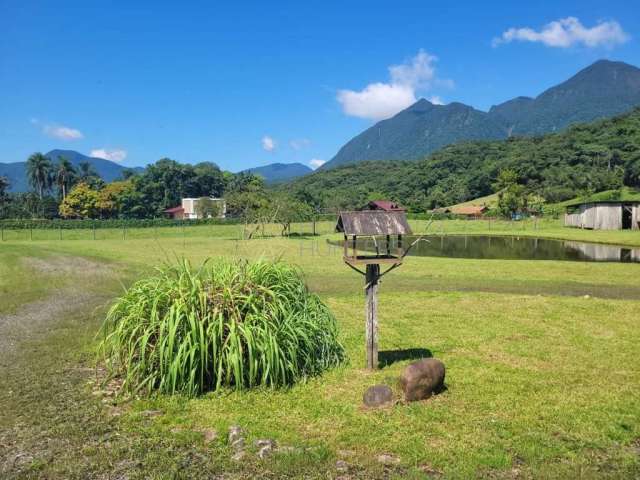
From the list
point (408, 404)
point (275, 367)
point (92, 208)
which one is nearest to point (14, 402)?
point (275, 367)

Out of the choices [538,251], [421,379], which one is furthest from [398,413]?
[538,251]

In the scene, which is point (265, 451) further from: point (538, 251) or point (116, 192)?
point (116, 192)

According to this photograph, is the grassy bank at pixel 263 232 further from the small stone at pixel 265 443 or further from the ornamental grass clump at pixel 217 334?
the small stone at pixel 265 443

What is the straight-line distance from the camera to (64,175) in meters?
102

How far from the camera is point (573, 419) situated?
6.34 meters

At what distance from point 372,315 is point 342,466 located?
10.5 feet

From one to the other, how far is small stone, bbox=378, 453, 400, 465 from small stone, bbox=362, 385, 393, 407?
51.7 inches

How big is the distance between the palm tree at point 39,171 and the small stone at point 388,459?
4412 inches

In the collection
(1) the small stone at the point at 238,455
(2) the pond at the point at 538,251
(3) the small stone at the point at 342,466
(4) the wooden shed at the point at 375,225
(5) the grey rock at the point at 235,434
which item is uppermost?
(4) the wooden shed at the point at 375,225

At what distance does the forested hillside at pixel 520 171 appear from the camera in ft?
293

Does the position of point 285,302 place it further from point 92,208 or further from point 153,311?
point 92,208

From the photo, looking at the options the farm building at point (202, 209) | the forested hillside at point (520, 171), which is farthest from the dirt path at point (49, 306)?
the forested hillside at point (520, 171)

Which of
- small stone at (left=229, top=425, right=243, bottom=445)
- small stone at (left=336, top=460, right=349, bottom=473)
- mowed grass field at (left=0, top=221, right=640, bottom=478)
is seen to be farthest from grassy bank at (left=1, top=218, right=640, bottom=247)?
small stone at (left=229, top=425, right=243, bottom=445)

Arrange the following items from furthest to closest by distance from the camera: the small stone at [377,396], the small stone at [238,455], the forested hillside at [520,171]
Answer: the forested hillside at [520,171], the small stone at [377,396], the small stone at [238,455]
